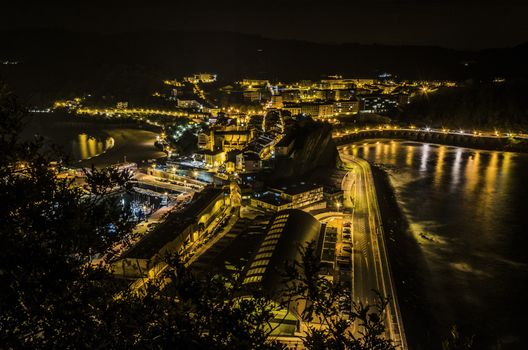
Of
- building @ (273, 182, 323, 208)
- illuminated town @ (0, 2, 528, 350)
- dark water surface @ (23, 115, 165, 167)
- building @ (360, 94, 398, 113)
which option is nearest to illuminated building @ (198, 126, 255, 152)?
illuminated town @ (0, 2, 528, 350)

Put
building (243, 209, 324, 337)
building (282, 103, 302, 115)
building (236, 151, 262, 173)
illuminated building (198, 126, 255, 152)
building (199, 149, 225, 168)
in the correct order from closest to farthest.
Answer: building (243, 209, 324, 337), building (236, 151, 262, 173), building (199, 149, 225, 168), illuminated building (198, 126, 255, 152), building (282, 103, 302, 115)

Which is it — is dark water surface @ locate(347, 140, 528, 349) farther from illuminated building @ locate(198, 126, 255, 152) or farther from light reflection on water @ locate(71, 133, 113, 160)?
light reflection on water @ locate(71, 133, 113, 160)

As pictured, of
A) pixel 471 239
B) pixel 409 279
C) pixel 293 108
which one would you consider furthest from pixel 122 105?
pixel 409 279

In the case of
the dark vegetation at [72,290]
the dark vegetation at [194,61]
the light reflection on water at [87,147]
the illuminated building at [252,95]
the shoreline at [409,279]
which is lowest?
the shoreline at [409,279]

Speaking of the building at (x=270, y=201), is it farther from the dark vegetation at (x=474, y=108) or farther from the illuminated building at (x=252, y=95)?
the dark vegetation at (x=474, y=108)

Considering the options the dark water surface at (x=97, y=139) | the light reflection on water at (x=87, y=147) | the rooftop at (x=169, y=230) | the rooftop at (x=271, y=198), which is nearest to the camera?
the rooftop at (x=169, y=230)

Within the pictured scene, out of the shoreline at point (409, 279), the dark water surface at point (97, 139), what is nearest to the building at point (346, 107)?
the dark water surface at point (97, 139)

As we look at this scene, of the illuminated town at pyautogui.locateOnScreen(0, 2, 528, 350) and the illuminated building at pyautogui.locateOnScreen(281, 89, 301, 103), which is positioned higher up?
the illuminated building at pyautogui.locateOnScreen(281, 89, 301, 103)
